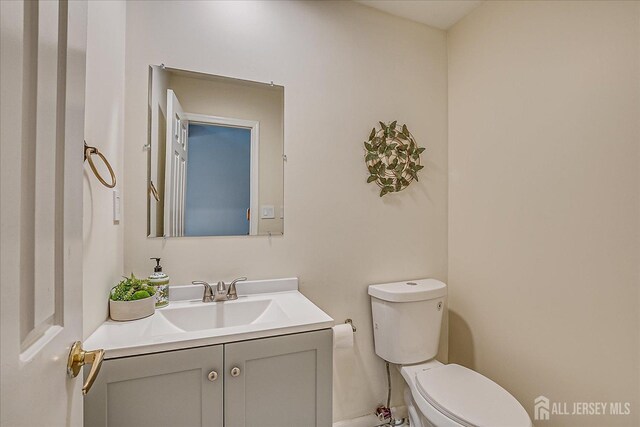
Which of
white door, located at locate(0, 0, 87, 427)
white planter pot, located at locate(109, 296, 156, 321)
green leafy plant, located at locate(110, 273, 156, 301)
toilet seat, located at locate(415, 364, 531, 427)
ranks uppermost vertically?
white door, located at locate(0, 0, 87, 427)

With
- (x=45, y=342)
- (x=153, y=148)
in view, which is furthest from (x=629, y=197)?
(x=153, y=148)

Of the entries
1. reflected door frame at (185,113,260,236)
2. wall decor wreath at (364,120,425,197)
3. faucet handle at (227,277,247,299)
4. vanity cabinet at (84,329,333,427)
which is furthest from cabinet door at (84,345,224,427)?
wall decor wreath at (364,120,425,197)

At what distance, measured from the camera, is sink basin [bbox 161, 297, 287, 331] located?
50.9 inches

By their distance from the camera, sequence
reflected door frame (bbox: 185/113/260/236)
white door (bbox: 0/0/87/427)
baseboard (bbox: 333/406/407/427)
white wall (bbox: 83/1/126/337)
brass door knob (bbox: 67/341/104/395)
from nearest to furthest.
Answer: white door (bbox: 0/0/87/427) → brass door knob (bbox: 67/341/104/395) → white wall (bbox: 83/1/126/337) → reflected door frame (bbox: 185/113/260/236) → baseboard (bbox: 333/406/407/427)

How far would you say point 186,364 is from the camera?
0.96 metres

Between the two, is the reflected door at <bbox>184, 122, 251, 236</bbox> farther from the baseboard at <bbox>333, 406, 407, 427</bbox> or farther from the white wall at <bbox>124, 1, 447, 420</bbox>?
the baseboard at <bbox>333, 406, 407, 427</bbox>

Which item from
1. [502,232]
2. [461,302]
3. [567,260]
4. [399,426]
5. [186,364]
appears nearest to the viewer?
[186,364]

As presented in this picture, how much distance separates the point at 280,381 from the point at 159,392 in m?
0.36

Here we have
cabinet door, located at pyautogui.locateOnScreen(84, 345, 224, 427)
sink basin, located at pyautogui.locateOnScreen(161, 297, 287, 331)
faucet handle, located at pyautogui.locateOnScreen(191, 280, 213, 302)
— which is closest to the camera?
cabinet door, located at pyautogui.locateOnScreen(84, 345, 224, 427)

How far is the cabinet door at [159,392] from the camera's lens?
2.88ft

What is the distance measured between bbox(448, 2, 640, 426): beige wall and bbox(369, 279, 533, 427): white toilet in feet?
0.94

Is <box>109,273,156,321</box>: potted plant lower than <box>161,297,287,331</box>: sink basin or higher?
higher

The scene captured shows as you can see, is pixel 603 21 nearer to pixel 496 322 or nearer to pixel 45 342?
pixel 496 322

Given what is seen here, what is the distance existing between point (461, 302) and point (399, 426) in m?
0.80
